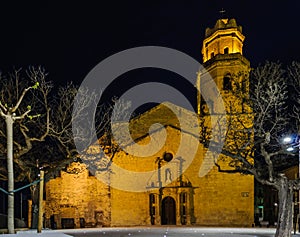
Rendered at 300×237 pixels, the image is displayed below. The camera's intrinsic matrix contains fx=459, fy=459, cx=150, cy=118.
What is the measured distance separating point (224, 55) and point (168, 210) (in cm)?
1137

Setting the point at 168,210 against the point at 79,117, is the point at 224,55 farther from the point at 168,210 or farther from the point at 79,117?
the point at 79,117

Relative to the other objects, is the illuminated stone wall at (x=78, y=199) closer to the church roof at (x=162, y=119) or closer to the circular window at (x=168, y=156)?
the church roof at (x=162, y=119)

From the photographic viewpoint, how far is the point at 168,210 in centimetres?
3180

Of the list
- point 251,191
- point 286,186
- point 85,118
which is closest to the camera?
point 286,186

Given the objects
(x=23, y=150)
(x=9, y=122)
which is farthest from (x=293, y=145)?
A: (x=23, y=150)

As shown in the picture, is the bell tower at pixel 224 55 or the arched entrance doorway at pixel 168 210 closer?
the bell tower at pixel 224 55

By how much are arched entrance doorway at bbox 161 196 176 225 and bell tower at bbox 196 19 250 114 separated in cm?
670

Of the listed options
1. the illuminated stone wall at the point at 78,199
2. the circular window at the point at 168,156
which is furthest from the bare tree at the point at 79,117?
the circular window at the point at 168,156

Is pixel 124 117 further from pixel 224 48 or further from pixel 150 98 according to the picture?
pixel 224 48

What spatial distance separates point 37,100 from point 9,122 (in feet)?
39.9

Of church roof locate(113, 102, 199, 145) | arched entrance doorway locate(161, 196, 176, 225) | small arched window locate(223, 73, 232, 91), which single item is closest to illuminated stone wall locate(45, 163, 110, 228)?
church roof locate(113, 102, 199, 145)

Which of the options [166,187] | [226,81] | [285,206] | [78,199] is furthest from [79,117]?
[226,81]

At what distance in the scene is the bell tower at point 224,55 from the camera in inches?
1237

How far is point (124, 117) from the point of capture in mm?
25938
